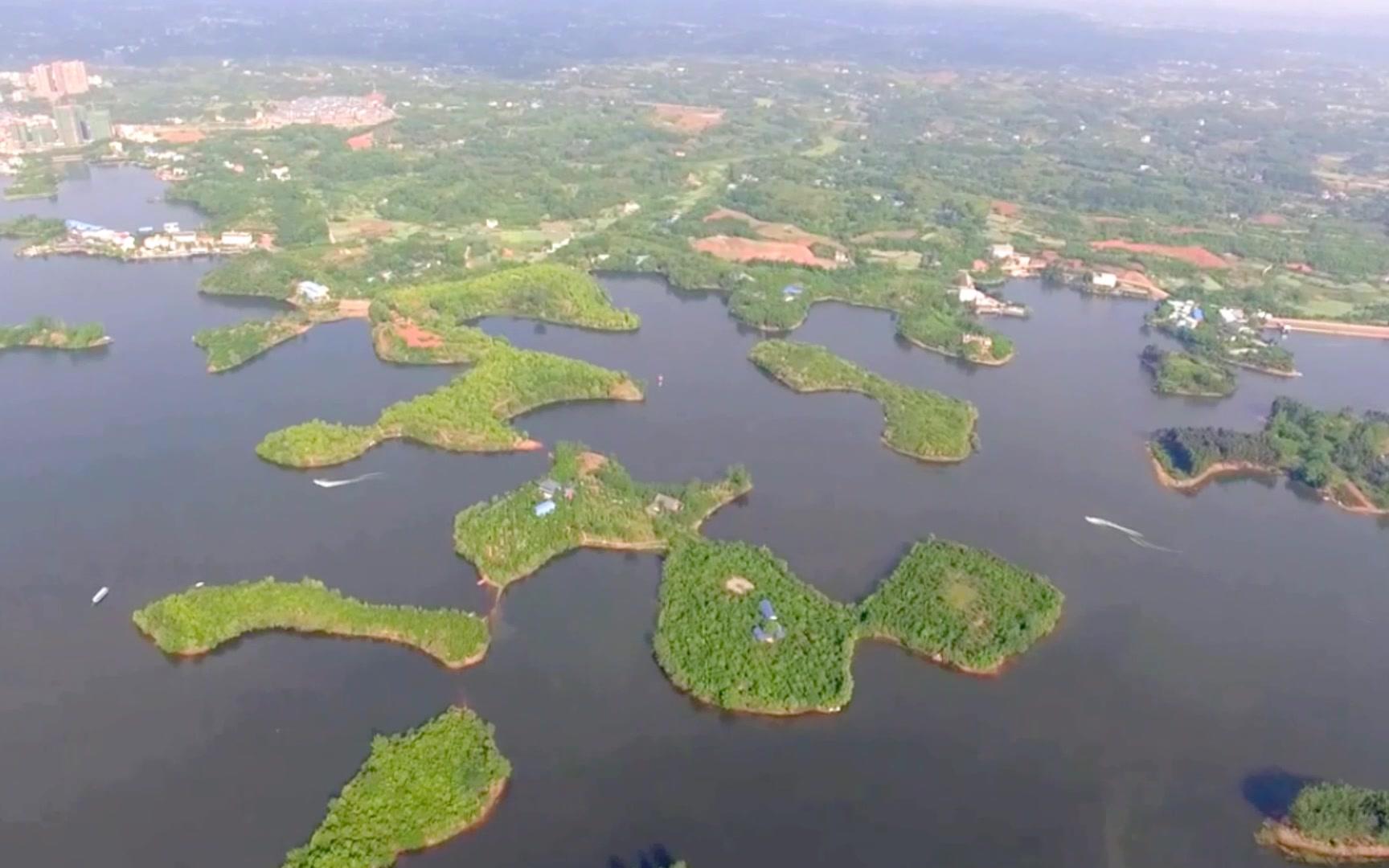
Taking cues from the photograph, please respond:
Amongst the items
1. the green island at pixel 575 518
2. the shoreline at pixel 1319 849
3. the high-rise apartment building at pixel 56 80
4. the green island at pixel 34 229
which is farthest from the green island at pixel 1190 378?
the high-rise apartment building at pixel 56 80

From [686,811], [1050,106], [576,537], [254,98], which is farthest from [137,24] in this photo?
[686,811]

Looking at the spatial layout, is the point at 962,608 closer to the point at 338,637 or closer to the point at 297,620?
the point at 338,637

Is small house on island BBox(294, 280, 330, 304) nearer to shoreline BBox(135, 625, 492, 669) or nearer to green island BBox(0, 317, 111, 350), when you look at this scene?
green island BBox(0, 317, 111, 350)

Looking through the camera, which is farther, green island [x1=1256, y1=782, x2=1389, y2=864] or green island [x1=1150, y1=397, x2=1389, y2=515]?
green island [x1=1150, y1=397, x2=1389, y2=515]

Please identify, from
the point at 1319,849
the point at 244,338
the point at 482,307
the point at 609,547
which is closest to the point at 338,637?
the point at 609,547

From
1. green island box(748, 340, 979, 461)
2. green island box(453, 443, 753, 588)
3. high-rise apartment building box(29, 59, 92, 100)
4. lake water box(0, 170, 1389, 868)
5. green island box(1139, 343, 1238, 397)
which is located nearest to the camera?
lake water box(0, 170, 1389, 868)

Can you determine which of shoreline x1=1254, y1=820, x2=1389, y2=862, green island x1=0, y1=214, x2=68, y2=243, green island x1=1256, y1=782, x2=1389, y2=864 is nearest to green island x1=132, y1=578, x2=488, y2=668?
shoreline x1=1254, y1=820, x2=1389, y2=862

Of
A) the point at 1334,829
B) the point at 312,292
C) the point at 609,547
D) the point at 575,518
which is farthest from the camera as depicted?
the point at 312,292

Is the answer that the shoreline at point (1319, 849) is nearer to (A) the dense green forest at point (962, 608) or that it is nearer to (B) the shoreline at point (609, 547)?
(A) the dense green forest at point (962, 608)
